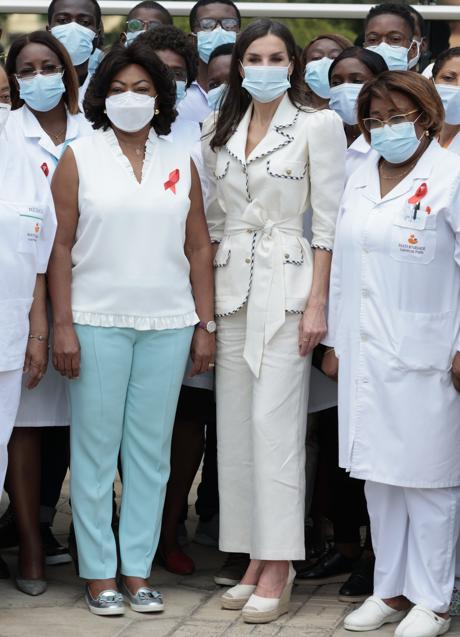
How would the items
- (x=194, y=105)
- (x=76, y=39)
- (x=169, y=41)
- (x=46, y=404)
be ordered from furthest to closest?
(x=194, y=105) < (x=76, y=39) < (x=169, y=41) < (x=46, y=404)

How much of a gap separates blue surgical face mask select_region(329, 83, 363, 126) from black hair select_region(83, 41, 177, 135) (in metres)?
0.79

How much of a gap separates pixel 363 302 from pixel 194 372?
2.68 ft

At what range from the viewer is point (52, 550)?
6090 mm

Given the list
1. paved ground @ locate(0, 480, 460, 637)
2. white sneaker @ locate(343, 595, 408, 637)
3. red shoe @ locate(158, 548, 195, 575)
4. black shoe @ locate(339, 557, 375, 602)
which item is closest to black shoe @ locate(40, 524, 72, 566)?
paved ground @ locate(0, 480, 460, 637)

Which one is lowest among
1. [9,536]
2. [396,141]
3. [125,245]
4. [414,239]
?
[9,536]

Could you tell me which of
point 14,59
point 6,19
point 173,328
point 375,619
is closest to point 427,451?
point 375,619

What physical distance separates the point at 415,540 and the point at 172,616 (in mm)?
1007

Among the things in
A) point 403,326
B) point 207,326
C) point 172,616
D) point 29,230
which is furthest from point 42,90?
point 172,616

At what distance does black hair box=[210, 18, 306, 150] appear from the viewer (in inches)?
215

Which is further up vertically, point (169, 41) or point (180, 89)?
point (169, 41)

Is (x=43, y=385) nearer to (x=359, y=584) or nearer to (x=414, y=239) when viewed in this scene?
(x=359, y=584)

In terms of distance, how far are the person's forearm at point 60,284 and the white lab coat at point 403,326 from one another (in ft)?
3.48

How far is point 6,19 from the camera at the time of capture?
27.7 feet

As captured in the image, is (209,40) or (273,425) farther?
(209,40)
